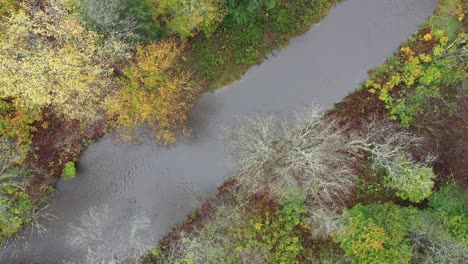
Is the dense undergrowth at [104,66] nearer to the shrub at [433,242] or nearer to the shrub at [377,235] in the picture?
the shrub at [377,235]

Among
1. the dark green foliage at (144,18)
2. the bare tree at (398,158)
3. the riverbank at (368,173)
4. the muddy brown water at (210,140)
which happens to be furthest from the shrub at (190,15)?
the bare tree at (398,158)

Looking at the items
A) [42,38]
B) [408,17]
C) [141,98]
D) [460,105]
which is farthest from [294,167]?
[42,38]

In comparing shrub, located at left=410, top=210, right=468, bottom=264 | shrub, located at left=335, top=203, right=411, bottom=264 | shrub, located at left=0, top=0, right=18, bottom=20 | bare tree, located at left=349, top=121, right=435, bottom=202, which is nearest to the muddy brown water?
bare tree, located at left=349, top=121, right=435, bottom=202

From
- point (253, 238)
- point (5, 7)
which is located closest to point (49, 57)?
point (5, 7)

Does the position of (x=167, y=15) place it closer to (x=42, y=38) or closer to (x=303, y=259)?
(x=42, y=38)

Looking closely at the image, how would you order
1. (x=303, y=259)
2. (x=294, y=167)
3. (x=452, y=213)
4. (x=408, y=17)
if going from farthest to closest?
(x=408, y=17)
(x=303, y=259)
(x=294, y=167)
(x=452, y=213)

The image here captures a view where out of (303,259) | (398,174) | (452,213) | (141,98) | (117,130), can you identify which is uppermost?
(141,98)

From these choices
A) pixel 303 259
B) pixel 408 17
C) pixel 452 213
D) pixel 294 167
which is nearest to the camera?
pixel 452 213

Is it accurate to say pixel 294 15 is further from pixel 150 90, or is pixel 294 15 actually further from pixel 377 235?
pixel 377 235
